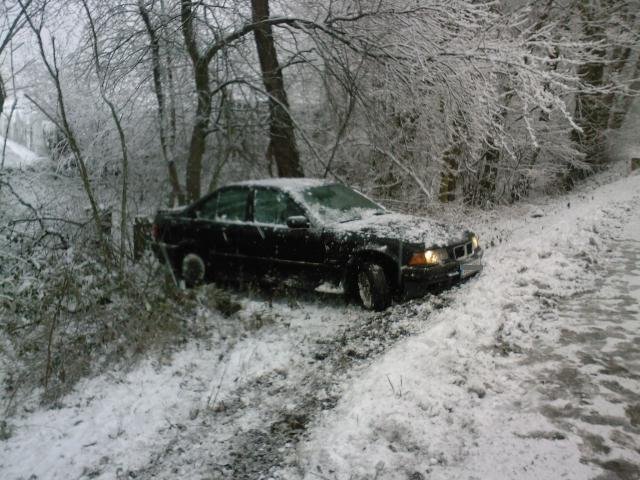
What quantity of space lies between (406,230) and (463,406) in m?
2.72

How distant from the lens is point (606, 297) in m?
5.41

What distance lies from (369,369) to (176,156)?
368 inches

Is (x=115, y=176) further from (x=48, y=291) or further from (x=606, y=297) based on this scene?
(x=606, y=297)

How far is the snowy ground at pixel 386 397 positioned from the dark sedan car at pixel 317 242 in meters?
0.39

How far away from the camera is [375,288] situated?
5.81 metres

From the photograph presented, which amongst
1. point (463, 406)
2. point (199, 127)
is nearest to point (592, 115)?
point (199, 127)

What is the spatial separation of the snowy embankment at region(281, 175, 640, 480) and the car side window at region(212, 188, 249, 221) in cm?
304

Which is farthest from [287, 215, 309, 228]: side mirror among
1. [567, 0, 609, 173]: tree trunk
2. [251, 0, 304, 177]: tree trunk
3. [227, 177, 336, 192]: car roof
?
[567, 0, 609, 173]: tree trunk

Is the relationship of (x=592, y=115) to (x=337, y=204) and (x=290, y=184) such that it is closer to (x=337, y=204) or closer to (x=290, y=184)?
(x=337, y=204)

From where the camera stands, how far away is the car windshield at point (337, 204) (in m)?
6.52

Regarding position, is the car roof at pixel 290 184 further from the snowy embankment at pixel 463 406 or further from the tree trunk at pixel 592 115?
the tree trunk at pixel 592 115

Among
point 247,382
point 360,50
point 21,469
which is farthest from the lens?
point 360,50

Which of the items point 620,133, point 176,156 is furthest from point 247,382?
point 620,133

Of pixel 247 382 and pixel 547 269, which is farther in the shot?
pixel 547 269
